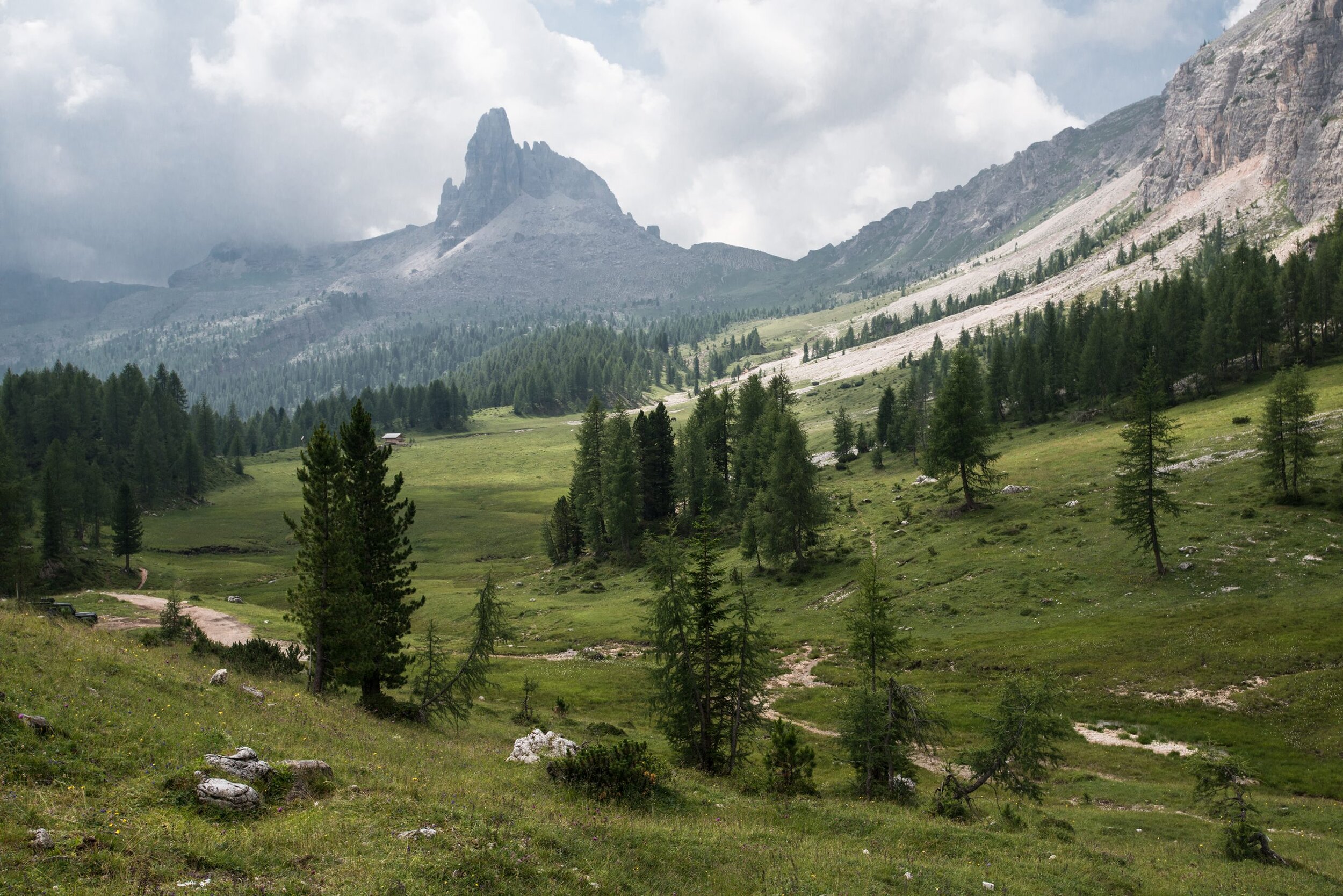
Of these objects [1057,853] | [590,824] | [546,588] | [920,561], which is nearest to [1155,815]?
[1057,853]

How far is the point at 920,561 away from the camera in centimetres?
6481

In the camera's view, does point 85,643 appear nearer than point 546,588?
Yes

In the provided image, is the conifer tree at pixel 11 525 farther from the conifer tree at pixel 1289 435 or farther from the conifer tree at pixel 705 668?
the conifer tree at pixel 1289 435

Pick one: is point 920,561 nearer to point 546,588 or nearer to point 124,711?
point 546,588

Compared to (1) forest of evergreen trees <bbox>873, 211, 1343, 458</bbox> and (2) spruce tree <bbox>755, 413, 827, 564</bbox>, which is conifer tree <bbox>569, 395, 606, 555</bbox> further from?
(1) forest of evergreen trees <bbox>873, 211, 1343, 458</bbox>

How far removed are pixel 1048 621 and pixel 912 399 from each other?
91.1 m

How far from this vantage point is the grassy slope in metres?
13.5

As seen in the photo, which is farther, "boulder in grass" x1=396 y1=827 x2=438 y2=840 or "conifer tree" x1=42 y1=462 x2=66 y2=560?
"conifer tree" x1=42 y1=462 x2=66 y2=560

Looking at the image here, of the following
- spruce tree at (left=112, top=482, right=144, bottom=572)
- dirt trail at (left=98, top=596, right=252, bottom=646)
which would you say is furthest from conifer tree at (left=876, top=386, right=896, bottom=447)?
spruce tree at (left=112, top=482, right=144, bottom=572)

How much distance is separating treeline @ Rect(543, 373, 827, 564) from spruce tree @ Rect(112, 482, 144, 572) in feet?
173

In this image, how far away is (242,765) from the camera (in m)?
15.6

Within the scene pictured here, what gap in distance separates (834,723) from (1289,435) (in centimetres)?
5187

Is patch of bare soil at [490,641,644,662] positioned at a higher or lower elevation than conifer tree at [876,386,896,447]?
lower

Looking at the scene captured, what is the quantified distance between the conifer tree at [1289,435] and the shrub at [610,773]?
66493 millimetres
